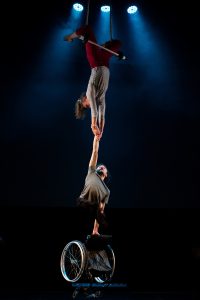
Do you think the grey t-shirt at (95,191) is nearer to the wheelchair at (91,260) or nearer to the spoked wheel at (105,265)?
the wheelchair at (91,260)

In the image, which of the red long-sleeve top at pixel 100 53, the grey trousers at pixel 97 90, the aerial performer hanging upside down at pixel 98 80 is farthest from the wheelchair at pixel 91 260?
the red long-sleeve top at pixel 100 53

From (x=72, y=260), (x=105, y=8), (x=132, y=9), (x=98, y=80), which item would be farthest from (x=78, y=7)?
(x=72, y=260)

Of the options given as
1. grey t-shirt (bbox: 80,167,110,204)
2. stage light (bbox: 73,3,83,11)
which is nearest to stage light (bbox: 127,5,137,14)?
stage light (bbox: 73,3,83,11)

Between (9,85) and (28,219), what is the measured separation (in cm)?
197

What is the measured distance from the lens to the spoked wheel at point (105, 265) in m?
3.96

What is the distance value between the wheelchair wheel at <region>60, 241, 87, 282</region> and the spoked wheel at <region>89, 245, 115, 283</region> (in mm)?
205

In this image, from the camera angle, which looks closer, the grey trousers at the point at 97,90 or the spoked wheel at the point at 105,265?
the spoked wheel at the point at 105,265

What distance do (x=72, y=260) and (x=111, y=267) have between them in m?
0.41

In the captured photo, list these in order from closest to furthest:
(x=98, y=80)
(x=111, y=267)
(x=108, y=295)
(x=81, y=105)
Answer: (x=111, y=267) < (x=98, y=80) < (x=81, y=105) < (x=108, y=295)

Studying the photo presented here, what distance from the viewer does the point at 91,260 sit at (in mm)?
3926

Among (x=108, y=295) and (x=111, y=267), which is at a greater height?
(x=111, y=267)

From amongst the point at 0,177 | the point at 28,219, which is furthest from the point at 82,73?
the point at 28,219

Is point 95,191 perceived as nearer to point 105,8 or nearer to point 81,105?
point 81,105

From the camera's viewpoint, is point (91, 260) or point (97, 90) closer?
point (91, 260)
